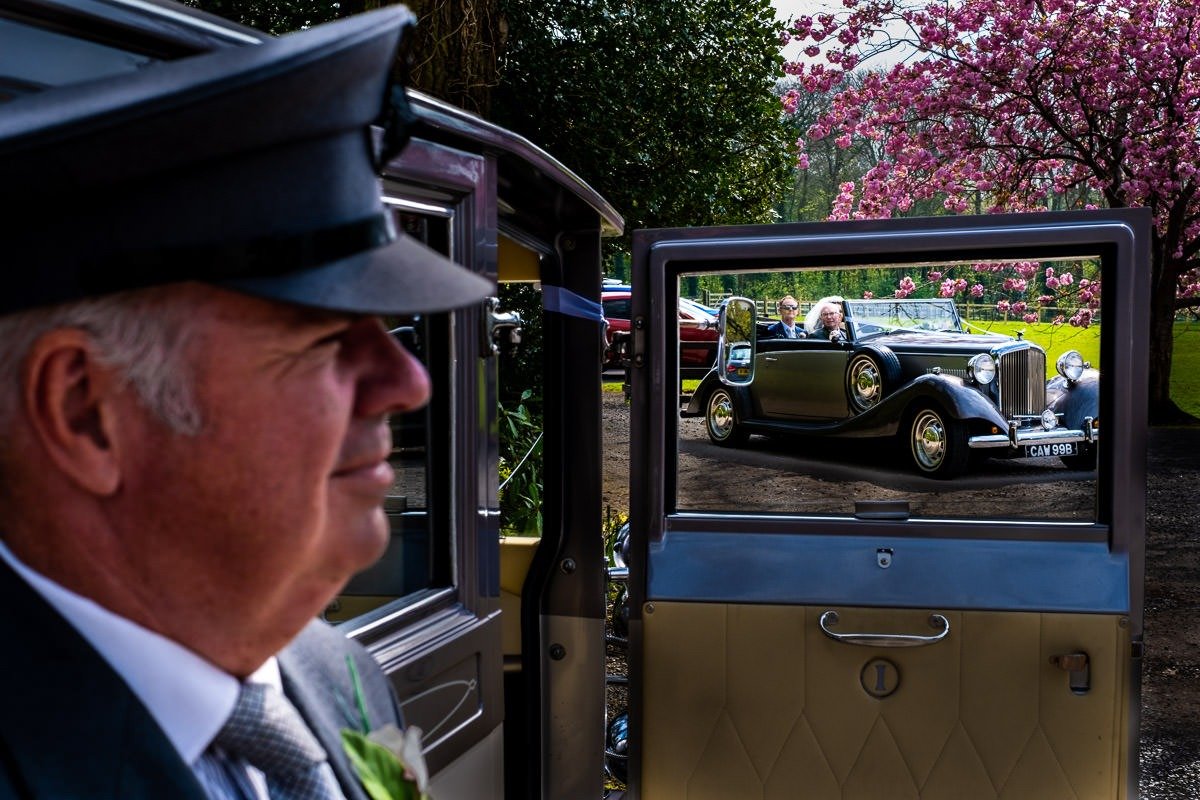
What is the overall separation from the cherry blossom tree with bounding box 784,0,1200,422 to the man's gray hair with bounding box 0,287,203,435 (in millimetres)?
11917

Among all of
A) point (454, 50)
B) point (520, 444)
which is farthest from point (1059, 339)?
point (520, 444)

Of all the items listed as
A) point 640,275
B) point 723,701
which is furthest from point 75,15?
point 723,701

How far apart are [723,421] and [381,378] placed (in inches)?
111

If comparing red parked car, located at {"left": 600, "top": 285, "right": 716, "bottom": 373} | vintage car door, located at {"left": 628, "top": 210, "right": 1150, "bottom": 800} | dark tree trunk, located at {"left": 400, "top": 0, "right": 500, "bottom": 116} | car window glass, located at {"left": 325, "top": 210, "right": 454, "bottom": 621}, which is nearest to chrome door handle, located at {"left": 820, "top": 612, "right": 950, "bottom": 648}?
vintage car door, located at {"left": 628, "top": 210, "right": 1150, "bottom": 800}

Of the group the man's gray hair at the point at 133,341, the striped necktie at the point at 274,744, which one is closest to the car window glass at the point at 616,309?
the striped necktie at the point at 274,744

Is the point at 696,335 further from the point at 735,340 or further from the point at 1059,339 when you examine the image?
the point at 1059,339

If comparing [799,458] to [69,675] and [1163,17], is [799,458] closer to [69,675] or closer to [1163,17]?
[69,675]

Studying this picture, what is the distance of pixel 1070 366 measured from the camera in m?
3.36

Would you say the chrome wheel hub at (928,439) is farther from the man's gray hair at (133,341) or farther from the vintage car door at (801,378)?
the man's gray hair at (133,341)

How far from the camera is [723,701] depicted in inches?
138

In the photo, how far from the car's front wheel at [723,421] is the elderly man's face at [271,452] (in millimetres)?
2665

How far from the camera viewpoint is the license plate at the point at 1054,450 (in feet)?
11.1

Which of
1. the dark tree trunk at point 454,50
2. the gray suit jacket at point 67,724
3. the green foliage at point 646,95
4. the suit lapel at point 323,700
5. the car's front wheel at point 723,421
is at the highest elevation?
the green foliage at point 646,95

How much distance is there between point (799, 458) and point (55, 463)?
302 cm
